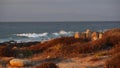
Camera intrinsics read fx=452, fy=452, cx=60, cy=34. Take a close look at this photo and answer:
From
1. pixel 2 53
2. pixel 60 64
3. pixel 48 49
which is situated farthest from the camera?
pixel 48 49

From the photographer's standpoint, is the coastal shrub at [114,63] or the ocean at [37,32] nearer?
the coastal shrub at [114,63]

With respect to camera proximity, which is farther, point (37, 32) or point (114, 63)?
point (37, 32)

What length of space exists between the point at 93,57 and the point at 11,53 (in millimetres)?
5968

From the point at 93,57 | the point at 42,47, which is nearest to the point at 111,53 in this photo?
the point at 93,57

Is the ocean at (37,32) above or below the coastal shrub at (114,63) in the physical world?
below

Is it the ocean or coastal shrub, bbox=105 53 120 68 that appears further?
the ocean

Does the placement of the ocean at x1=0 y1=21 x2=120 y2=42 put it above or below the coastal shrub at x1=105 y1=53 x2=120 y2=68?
below

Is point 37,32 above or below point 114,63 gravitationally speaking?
below

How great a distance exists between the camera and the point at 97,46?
2831 cm

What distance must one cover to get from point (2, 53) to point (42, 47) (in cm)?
463

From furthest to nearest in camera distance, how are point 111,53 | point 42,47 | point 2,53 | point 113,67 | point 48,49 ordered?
point 42,47, point 48,49, point 2,53, point 111,53, point 113,67

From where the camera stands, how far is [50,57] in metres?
26.3

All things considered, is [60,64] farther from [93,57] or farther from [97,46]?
[97,46]

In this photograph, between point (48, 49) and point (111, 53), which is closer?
point (111, 53)
